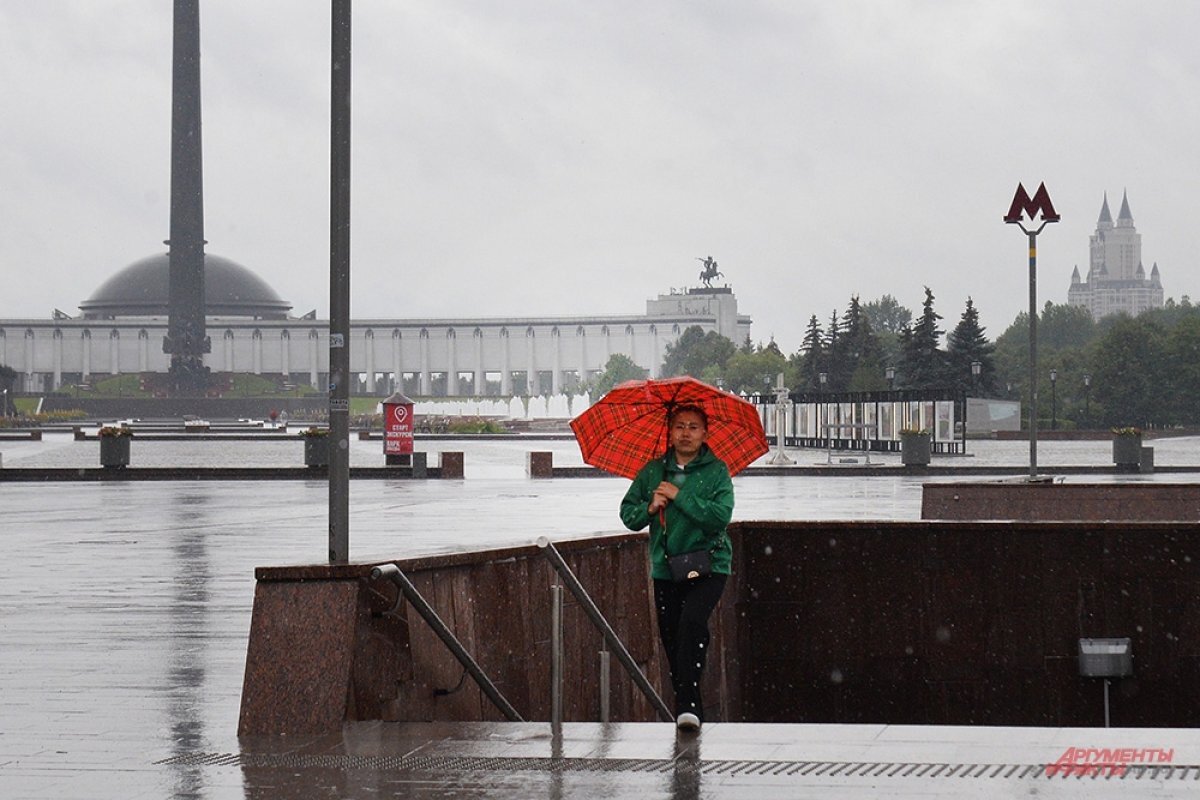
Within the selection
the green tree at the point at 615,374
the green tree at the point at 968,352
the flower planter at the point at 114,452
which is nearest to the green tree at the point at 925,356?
the green tree at the point at 968,352

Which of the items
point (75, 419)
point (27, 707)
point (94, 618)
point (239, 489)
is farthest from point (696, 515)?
point (75, 419)

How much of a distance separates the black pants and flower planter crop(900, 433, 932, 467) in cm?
3203

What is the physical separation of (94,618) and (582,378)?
177m

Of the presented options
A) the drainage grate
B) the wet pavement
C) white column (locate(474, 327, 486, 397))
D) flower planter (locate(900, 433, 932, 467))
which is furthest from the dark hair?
white column (locate(474, 327, 486, 397))

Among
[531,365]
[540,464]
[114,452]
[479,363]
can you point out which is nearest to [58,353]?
[479,363]

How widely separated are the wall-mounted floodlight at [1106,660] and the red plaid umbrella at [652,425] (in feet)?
19.8

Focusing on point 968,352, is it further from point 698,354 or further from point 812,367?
point 698,354

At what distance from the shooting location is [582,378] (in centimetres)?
18912

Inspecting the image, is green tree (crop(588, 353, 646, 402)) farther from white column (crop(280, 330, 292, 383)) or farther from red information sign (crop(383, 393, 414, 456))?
red information sign (crop(383, 393, 414, 456))

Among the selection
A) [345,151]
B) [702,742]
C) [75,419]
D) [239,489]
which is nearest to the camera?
[702,742]

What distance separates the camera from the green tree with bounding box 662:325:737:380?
444 ft

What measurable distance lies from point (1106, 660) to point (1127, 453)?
26120 mm

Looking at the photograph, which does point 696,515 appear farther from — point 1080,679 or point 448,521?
point 448,521

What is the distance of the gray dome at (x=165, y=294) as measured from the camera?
18775cm
